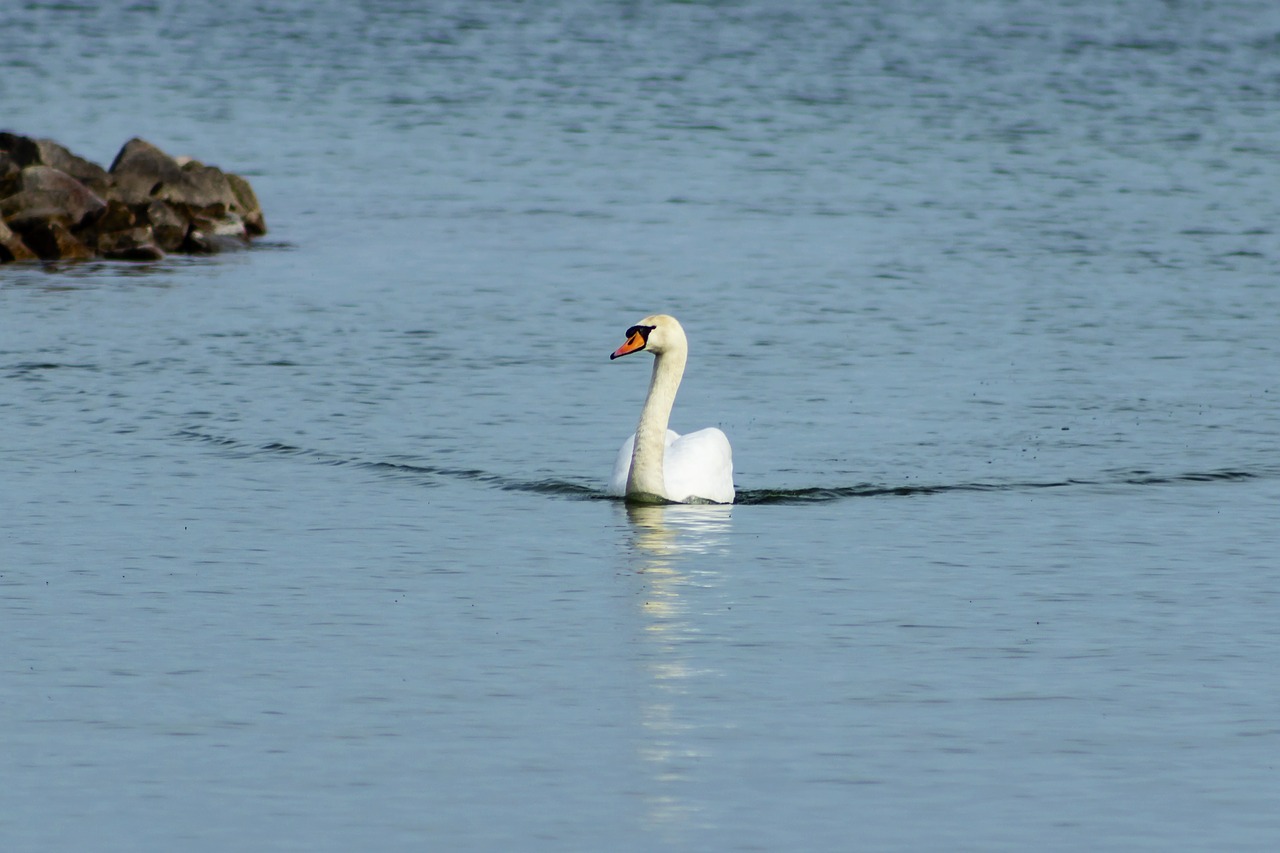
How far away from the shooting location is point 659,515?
62.2 feet

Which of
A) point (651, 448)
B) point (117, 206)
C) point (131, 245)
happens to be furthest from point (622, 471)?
point (117, 206)

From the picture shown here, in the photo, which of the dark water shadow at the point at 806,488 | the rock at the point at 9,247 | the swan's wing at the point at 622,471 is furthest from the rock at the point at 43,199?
the swan's wing at the point at 622,471

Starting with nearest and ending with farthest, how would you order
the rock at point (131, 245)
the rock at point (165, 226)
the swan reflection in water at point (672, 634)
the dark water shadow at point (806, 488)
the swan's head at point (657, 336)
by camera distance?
1. the swan reflection in water at point (672, 634)
2. the dark water shadow at point (806, 488)
3. the swan's head at point (657, 336)
4. the rock at point (131, 245)
5. the rock at point (165, 226)

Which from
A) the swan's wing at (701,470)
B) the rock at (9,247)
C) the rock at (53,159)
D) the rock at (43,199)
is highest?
the rock at (53,159)

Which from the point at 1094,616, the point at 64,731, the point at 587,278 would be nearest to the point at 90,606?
the point at 64,731

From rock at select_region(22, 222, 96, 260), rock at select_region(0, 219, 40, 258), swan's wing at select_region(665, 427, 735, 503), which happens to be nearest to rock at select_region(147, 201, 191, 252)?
rock at select_region(22, 222, 96, 260)

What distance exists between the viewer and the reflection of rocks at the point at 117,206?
114 feet

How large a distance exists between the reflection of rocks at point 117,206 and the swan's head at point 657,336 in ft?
52.9

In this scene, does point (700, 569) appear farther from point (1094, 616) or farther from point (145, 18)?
point (145, 18)

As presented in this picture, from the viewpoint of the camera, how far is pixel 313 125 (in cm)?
5269

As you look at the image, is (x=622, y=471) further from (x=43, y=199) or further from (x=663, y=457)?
(x=43, y=199)

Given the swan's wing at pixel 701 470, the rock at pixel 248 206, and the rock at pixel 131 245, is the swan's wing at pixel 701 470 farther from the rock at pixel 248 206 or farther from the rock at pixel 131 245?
the rock at pixel 248 206

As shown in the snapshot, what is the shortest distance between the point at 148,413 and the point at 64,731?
34.6ft

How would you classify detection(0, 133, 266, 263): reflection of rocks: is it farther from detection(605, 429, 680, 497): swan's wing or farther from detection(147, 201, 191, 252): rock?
detection(605, 429, 680, 497): swan's wing
